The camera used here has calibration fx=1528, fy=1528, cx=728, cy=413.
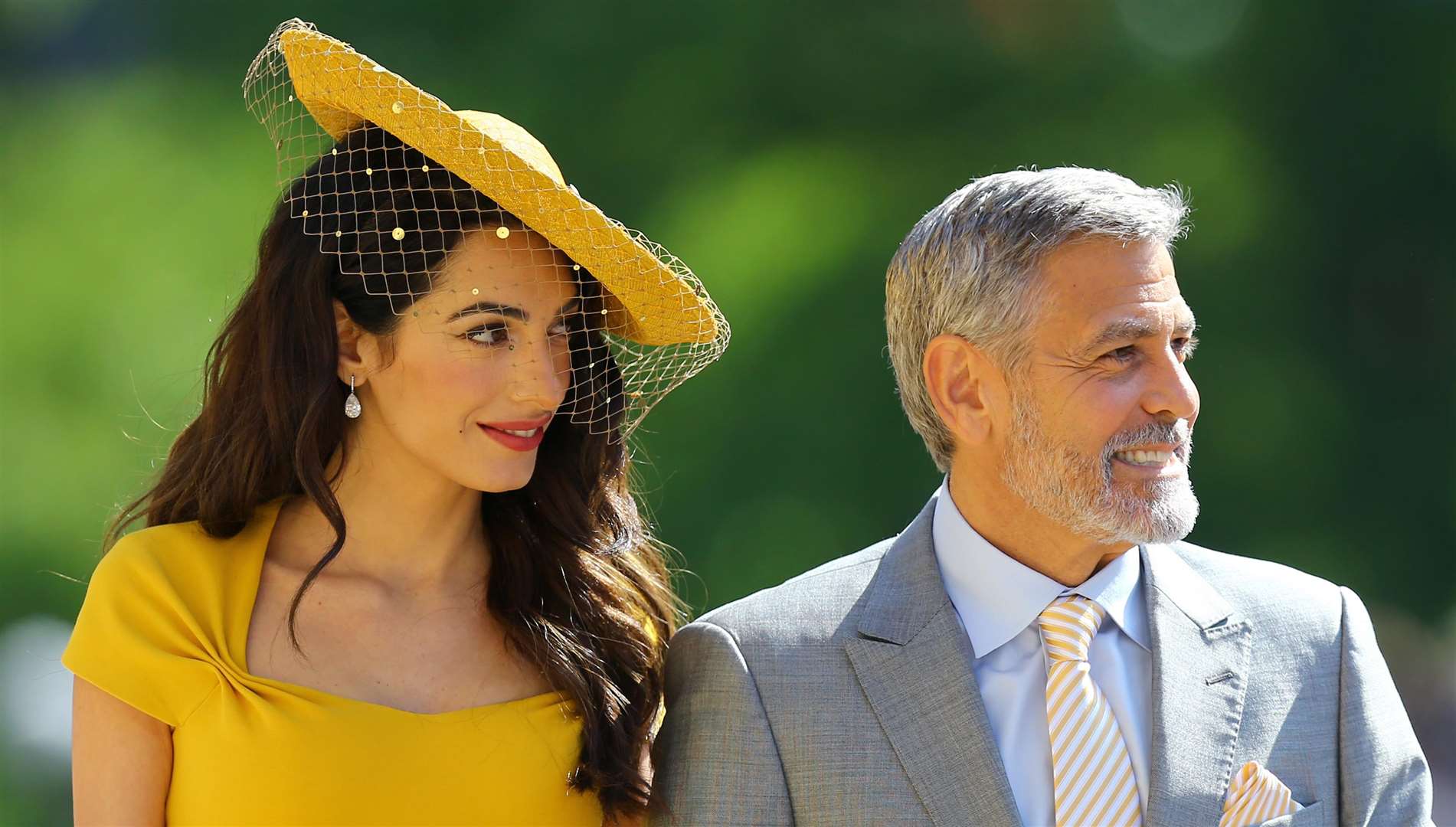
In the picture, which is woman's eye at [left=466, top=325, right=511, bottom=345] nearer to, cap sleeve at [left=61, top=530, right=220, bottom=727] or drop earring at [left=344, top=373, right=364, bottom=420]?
drop earring at [left=344, top=373, right=364, bottom=420]

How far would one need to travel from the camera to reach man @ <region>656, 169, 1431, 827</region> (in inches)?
86.7

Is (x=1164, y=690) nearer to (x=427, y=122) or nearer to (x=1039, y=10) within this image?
(x=427, y=122)

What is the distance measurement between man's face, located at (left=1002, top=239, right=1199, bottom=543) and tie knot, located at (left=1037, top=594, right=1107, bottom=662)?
0.11m

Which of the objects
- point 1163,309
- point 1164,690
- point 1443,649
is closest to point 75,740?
point 1164,690

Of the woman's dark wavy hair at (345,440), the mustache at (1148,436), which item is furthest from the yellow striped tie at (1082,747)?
the woman's dark wavy hair at (345,440)

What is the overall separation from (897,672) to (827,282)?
9.12 ft

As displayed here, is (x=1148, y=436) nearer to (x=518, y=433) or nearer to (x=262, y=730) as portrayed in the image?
(x=518, y=433)

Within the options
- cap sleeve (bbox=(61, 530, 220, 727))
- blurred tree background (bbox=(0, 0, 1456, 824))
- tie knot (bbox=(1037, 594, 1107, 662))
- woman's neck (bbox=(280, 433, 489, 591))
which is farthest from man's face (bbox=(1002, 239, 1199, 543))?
blurred tree background (bbox=(0, 0, 1456, 824))

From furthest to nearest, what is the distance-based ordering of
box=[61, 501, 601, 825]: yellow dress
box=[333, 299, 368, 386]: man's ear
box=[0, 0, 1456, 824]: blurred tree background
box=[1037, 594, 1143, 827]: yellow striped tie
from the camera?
1. box=[0, 0, 1456, 824]: blurred tree background
2. box=[333, 299, 368, 386]: man's ear
3. box=[61, 501, 601, 825]: yellow dress
4. box=[1037, 594, 1143, 827]: yellow striped tie

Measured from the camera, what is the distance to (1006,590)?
2.37 m

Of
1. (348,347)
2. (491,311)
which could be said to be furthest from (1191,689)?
(348,347)

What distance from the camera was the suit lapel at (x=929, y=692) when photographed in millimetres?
2176

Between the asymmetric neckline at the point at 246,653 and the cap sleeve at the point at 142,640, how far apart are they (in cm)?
5

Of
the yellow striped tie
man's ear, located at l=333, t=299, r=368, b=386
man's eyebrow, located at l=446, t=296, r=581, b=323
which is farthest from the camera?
man's ear, located at l=333, t=299, r=368, b=386
